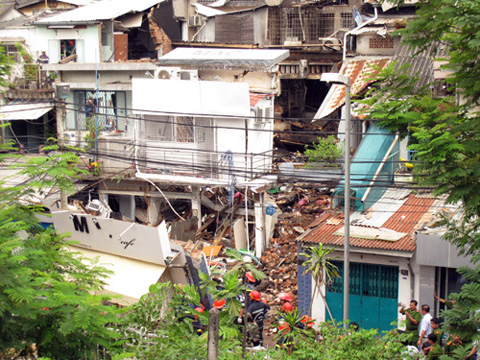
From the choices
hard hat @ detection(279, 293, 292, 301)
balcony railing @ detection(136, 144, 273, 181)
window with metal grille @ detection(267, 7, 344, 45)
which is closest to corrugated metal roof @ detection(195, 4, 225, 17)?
window with metal grille @ detection(267, 7, 344, 45)

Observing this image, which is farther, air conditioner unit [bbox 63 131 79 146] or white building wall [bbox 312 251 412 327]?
air conditioner unit [bbox 63 131 79 146]

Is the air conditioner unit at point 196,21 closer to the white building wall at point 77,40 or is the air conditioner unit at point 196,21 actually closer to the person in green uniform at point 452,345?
the white building wall at point 77,40

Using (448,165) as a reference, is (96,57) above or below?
above

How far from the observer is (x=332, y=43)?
29.0 metres

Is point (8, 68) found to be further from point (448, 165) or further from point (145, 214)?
point (145, 214)

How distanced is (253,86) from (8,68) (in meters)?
14.6

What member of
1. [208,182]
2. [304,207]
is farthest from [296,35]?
[208,182]

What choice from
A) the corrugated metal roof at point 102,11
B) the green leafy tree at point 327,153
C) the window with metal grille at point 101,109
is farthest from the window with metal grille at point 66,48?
the green leafy tree at point 327,153

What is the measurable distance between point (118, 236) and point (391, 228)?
734cm

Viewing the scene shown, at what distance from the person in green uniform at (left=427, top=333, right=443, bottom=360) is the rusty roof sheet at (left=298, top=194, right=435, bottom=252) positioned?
13.5 feet

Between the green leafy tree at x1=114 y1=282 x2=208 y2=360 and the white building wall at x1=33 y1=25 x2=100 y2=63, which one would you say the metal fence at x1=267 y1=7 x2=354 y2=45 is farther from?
the green leafy tree at x1=114 y1=282 x2=208 y2=360

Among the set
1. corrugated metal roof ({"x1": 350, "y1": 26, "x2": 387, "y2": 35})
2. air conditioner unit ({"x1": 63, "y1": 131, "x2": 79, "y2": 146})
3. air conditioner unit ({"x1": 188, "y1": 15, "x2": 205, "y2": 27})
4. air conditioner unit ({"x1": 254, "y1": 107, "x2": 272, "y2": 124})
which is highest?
air conditioner unit ({"x1": 188, "y1": 15, "x2": 205, "y2": 27})

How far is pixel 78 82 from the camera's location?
81.5 feet

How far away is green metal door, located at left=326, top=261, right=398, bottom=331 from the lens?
16.0 m
